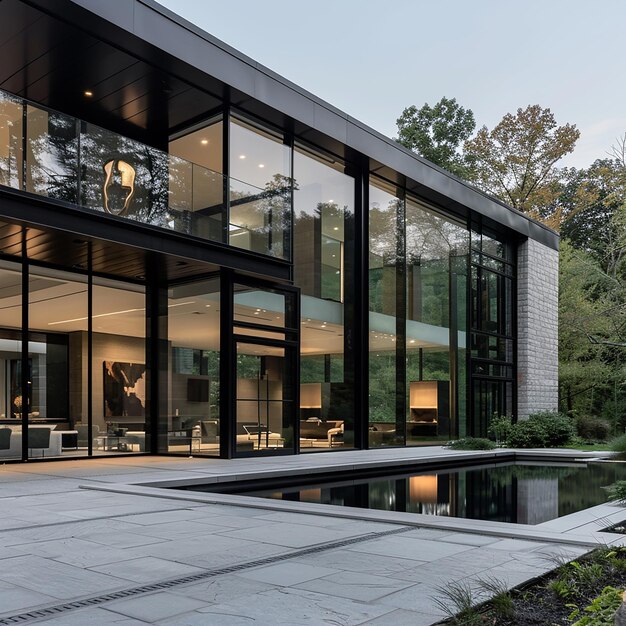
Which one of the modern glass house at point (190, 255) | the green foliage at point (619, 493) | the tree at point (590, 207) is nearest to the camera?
the green foliage at point (619, 493)

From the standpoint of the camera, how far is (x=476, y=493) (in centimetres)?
933

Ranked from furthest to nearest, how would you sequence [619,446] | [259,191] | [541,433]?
[541,433] → [619,446] → [259,191]

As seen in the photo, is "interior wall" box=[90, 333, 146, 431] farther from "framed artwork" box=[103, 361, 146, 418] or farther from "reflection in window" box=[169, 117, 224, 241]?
"reflection in window" box=[169, 117, 224, 241]

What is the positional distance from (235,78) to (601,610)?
10.6m

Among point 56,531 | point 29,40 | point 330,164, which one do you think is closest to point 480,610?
point 56,531

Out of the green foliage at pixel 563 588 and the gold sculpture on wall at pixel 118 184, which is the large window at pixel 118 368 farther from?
the green foliage at pixel 563 588

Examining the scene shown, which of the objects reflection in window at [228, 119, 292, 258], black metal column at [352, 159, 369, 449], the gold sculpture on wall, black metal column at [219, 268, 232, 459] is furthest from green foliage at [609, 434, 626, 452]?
the gold sculpture on wall

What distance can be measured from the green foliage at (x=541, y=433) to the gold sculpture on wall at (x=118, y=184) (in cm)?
1161

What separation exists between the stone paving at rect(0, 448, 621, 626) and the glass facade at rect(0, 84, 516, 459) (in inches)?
179

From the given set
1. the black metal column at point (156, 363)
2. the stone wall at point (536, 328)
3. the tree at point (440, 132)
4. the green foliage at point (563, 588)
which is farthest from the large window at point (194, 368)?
the tree at point (440, 132)

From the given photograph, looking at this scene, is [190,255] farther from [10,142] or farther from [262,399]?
[10,142]

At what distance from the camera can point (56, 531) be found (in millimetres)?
5590

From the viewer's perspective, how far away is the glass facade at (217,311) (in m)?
10.7

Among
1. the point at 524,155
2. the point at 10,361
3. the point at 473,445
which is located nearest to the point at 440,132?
the point at 524,155
